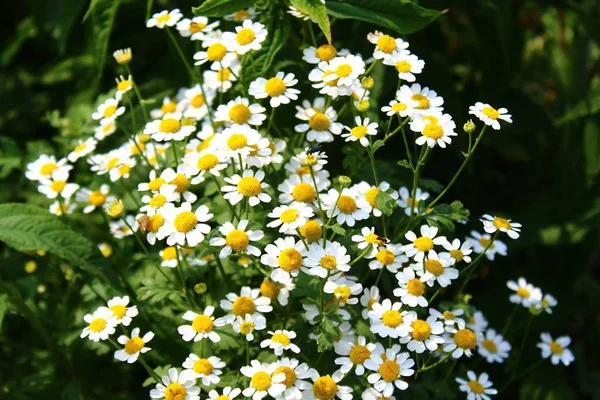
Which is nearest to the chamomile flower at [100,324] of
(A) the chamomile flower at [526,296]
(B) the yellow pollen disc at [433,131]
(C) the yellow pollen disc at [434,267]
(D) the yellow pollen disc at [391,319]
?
(D) the yellow pollen disc at [391,319]

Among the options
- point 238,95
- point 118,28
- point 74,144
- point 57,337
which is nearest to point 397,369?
point 238,95

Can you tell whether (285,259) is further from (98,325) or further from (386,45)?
(386,45)

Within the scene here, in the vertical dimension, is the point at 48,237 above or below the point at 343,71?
below

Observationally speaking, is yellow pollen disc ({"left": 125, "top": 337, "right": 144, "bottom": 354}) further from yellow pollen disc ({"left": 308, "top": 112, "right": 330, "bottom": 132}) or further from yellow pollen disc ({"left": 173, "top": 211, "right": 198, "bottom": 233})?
yellow pollen disc ({"left": 308, "top": 112, "right": 330, "bottom": 132})

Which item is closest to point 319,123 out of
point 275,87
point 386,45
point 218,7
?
point 275,87

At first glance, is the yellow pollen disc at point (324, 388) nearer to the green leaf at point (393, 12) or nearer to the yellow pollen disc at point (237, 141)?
the yellow pollen disc at point (237, 141)

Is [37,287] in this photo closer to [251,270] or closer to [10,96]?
[251,270]

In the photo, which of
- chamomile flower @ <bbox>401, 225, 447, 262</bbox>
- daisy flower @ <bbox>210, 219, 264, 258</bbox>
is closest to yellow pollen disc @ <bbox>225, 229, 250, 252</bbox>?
daisy flower @ <bbox>210, 219, 264, 258</bbox>
